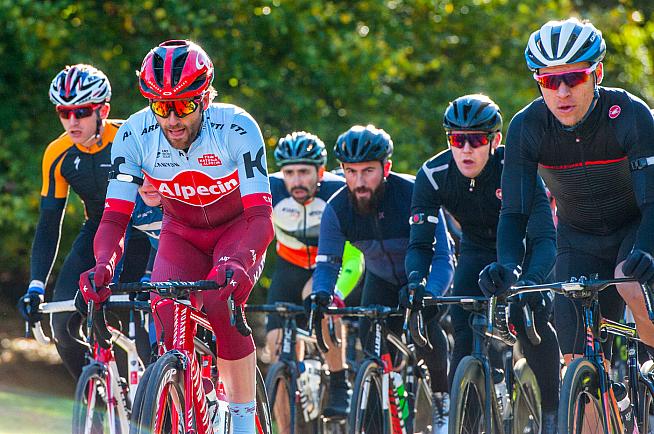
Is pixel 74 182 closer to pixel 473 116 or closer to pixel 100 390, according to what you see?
pixel 100 390

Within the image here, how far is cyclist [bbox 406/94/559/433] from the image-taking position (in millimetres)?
6723

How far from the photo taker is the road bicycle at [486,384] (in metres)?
6.00

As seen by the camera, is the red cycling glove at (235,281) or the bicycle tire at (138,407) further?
the red cycling glove at (235,281)

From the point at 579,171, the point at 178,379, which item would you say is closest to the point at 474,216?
the point at 579,171

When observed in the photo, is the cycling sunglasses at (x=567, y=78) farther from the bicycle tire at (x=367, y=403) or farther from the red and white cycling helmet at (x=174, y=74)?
the bicycle tire at (x=367, y=403)

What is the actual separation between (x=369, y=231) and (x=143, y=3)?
7.48 metres

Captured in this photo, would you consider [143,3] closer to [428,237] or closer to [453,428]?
[428,237]

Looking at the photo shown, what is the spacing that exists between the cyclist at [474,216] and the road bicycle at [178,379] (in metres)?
1.56

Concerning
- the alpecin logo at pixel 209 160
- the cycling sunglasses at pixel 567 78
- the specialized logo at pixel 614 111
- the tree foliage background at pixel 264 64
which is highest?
the tree foliage background at pixel 264 64

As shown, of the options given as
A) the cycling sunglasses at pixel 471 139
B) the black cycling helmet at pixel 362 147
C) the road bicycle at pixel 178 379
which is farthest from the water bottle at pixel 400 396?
the road bicycle at pixel 178 379

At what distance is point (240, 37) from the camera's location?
14812mm

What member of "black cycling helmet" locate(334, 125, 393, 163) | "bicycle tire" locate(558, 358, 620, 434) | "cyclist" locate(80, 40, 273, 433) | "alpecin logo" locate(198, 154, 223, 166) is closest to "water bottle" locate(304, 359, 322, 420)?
"black cycling helmet" locate(334, 125, 393, 163)

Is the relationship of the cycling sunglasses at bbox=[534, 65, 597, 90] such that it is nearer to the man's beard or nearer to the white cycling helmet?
the man's beard

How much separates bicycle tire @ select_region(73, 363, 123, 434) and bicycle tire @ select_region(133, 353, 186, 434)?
165 centimetres
